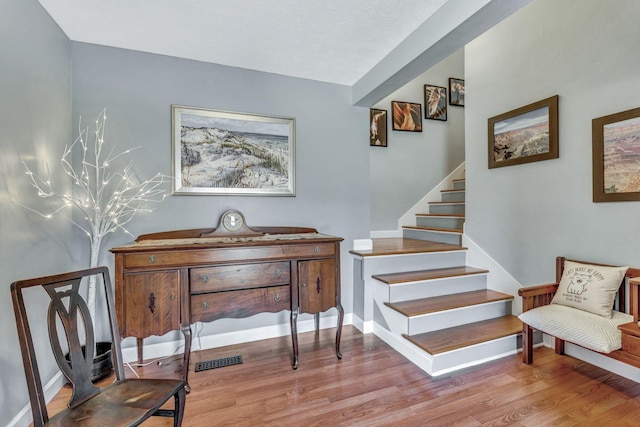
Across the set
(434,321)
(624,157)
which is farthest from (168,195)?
(624,157)

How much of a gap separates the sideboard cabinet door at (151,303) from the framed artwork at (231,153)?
784 mm

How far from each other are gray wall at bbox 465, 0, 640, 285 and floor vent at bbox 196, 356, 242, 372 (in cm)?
256

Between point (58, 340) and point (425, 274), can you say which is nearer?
point (58, 340)

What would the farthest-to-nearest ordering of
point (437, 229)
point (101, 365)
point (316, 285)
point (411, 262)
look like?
1. point (437, 229)
2. point (411, 262)
3. point (316, 285)
4. point (101, 365)

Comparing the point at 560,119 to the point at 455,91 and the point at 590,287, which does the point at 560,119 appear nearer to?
the point at 590,287

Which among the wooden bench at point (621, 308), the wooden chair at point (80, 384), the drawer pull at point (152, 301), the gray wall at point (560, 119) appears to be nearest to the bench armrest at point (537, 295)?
the wooden bench at point (621, 308)

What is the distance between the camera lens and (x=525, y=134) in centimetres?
265

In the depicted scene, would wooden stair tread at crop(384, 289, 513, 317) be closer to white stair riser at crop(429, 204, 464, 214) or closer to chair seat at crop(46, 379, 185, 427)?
white stair riser at crop(429, 204, 464, 214)

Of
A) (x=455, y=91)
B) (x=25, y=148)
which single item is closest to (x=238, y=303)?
(x=25, y=148)

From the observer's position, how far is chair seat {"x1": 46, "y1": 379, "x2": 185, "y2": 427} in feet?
3.64

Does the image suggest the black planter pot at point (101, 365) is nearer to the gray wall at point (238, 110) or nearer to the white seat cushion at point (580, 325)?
the gray wall at point (238, 110)

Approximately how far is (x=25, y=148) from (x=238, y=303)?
1513 mm

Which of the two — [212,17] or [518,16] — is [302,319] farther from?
[518,16]

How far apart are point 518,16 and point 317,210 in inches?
100
